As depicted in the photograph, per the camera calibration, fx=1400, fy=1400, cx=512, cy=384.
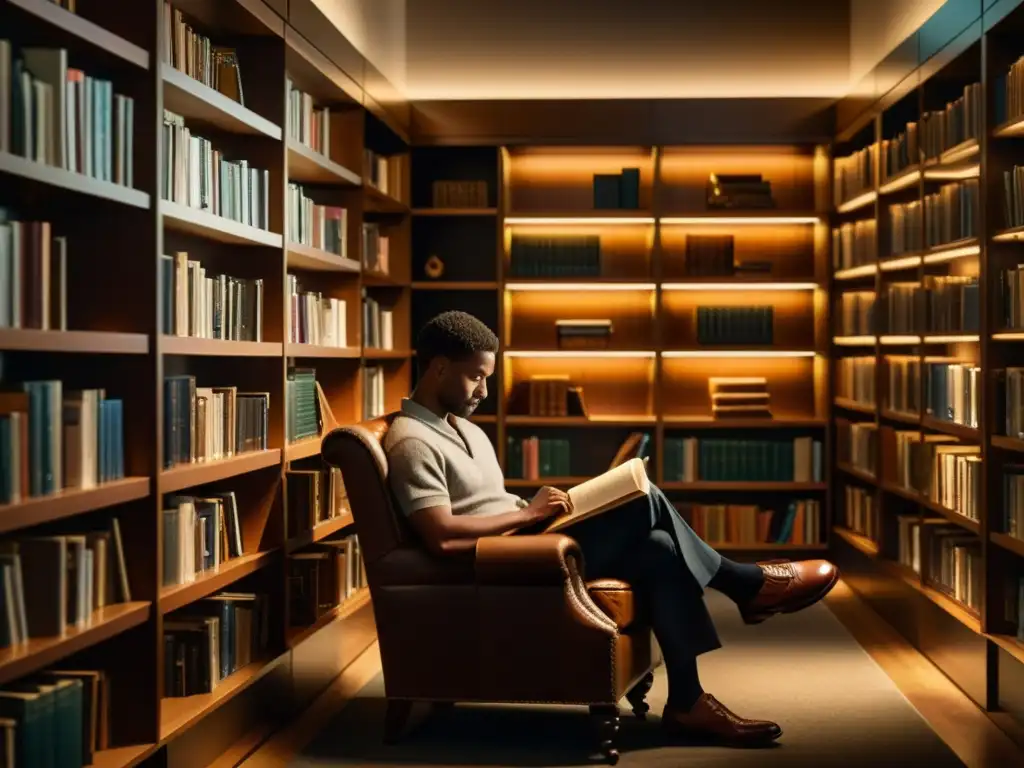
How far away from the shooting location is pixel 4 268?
287cm

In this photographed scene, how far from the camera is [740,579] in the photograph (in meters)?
4.62

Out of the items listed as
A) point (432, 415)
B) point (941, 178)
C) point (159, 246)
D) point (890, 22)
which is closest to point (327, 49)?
point (432, 415)

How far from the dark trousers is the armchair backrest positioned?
62 cm

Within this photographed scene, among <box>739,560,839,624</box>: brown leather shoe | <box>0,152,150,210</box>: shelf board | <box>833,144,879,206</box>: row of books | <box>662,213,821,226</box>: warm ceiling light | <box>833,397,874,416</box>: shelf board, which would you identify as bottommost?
<box>739,560,839,624</box>: brown leather shoe

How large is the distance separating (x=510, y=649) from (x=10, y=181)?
204cm

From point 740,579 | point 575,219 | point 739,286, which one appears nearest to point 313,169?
point 740,579

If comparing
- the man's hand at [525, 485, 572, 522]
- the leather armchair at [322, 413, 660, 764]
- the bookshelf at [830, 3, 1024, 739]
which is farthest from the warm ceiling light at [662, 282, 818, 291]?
the leather armchair at [322, 413, 660, 764]

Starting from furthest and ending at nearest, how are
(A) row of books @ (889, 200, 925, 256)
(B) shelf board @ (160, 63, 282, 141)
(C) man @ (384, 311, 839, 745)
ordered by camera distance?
(A) row of books @ (889, 200, 925, 256) → (C) man @ (384, 311, 839, 745) → (B) shelf board @ (160, 63, 282, 141)

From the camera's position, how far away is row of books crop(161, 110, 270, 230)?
12.7ft

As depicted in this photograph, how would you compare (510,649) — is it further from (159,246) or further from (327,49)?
(327,49)

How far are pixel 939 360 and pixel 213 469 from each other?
3161 mm

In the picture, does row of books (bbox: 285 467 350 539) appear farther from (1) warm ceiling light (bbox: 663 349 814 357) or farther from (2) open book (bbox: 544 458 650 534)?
(1) warm ceiling light (bbox: 663 349 814 357)

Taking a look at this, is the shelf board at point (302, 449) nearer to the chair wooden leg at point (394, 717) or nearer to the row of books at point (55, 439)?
the chair wooden leg at point (394, 717)

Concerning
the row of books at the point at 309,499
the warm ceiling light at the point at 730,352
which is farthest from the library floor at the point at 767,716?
the warm ceiling light at the point at 730,352
